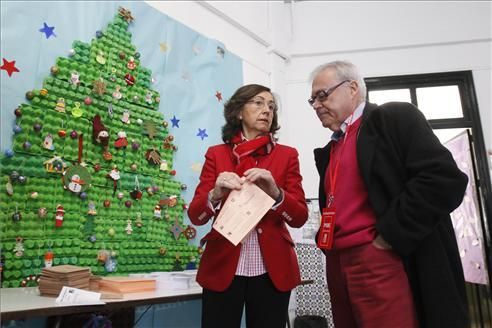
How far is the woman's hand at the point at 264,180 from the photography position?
1.40 m

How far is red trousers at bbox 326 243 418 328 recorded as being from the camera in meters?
1.12

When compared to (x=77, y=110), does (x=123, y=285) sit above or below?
below

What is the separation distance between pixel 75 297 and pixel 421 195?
1.23 m

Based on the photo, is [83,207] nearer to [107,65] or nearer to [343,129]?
[107,65]

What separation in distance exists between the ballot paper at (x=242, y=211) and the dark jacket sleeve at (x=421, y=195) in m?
0.41

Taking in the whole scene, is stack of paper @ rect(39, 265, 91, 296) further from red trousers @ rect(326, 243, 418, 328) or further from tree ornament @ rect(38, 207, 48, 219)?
red trousers @ rect(326, 243, 418, 328)

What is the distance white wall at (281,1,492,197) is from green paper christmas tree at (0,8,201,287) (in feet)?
6.87

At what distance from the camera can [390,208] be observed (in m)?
1.16

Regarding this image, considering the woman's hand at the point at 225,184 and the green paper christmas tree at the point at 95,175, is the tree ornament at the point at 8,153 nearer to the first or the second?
the green paper christmas tree at the point at 95,175

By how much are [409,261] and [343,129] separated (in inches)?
20.7

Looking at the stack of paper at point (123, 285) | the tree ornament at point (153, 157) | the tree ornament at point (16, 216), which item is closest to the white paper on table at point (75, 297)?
the stack of paper at point (123, 285)

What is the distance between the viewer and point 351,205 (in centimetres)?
127

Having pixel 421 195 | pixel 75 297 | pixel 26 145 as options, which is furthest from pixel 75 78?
pixel 421 195

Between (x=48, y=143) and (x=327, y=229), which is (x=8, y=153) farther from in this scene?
(x=327, y=229)
